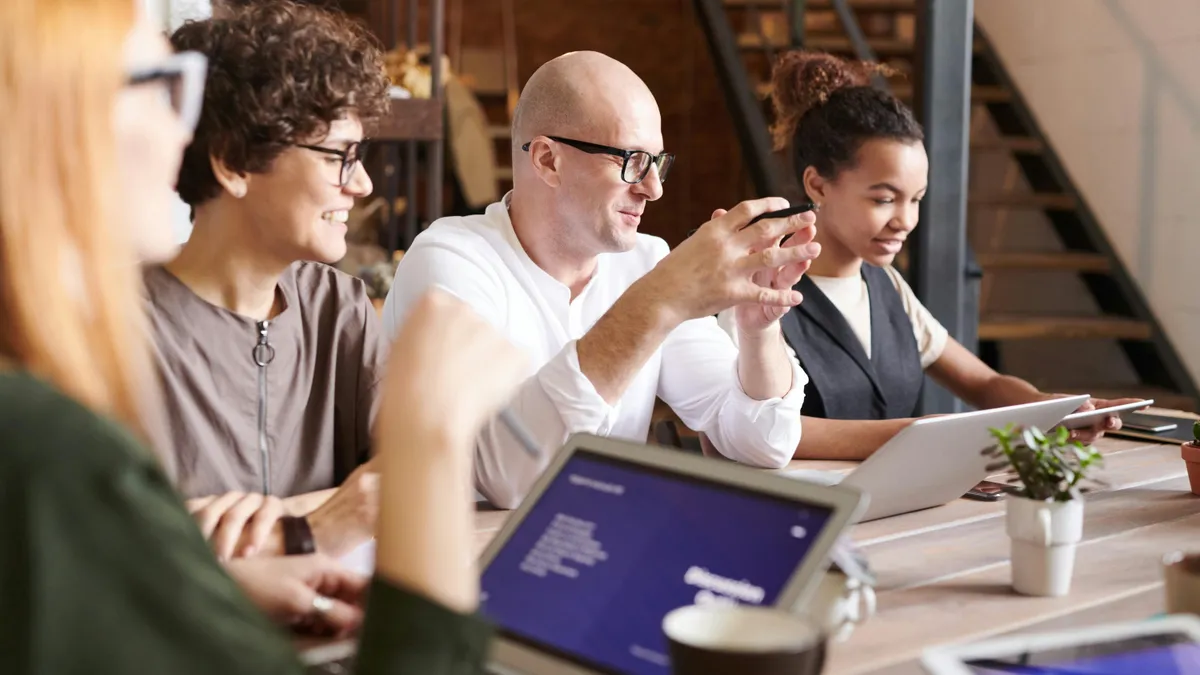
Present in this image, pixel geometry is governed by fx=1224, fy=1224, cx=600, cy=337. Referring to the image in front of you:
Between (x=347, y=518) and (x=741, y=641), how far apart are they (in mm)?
652

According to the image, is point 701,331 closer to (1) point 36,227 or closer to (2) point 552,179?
(2) point 552,179

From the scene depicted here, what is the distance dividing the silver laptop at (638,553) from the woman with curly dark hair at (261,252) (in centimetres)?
52

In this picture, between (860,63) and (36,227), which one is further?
(860,63)

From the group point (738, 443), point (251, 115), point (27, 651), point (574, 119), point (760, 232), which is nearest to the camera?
point (27, 651)

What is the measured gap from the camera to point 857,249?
2521 mm

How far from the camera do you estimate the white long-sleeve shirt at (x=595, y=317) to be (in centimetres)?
188

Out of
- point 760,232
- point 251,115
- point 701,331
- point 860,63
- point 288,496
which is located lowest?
point 288,496

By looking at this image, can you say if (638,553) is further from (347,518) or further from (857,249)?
(857,249)

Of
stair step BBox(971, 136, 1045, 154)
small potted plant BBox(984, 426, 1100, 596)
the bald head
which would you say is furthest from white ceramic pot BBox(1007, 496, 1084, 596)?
stair step BBox(971, 136, 1045, 154)

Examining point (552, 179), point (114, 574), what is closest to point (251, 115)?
point (552, 179)

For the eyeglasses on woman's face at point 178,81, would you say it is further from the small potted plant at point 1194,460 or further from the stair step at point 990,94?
the stair step at point 990,94

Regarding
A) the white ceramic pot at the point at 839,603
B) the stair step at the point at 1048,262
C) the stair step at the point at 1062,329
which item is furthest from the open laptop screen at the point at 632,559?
the stair step at the point at 1048,262

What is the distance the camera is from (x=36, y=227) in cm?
69

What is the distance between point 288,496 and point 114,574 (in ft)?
3.34
